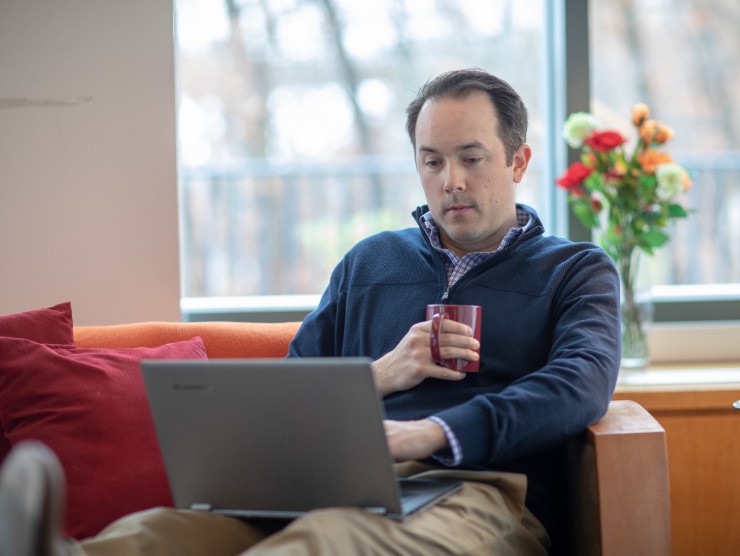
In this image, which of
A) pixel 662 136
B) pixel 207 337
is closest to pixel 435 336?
pixel 207 337

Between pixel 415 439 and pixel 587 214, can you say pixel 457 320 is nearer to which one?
pixel 415 439

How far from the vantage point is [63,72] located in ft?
8.88

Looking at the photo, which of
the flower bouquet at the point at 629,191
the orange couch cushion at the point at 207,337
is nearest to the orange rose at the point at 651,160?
the flower bouquet at the point at 629,191

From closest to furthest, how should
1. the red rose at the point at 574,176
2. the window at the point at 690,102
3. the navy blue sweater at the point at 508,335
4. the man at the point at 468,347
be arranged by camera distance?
the man at the point at 468,347 → the navy blue sweater at the point at 508,335 → the red rose at the point at 574,176 → the window at the point at 690,102

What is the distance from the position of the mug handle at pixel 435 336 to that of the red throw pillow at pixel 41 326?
0.89 meters

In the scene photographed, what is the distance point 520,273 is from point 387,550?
77 cm

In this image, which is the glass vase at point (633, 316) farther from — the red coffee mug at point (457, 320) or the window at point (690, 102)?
the red coffee mug at point (457, 320)

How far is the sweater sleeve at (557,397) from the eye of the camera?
1673 mm

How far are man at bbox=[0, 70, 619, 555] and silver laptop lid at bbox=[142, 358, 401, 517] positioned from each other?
0.07 m

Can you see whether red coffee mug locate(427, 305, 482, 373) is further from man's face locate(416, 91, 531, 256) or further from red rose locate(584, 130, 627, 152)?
red rose locate(584, 130, 627, 152)

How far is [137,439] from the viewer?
1.97m

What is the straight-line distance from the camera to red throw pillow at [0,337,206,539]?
1916mm

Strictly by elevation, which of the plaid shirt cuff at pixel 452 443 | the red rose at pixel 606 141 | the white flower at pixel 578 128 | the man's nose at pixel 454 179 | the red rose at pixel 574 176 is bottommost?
the plaid shirt cuff at pixel 452 443

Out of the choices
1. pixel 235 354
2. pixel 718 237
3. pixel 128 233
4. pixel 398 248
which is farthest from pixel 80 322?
pixel 718 237
